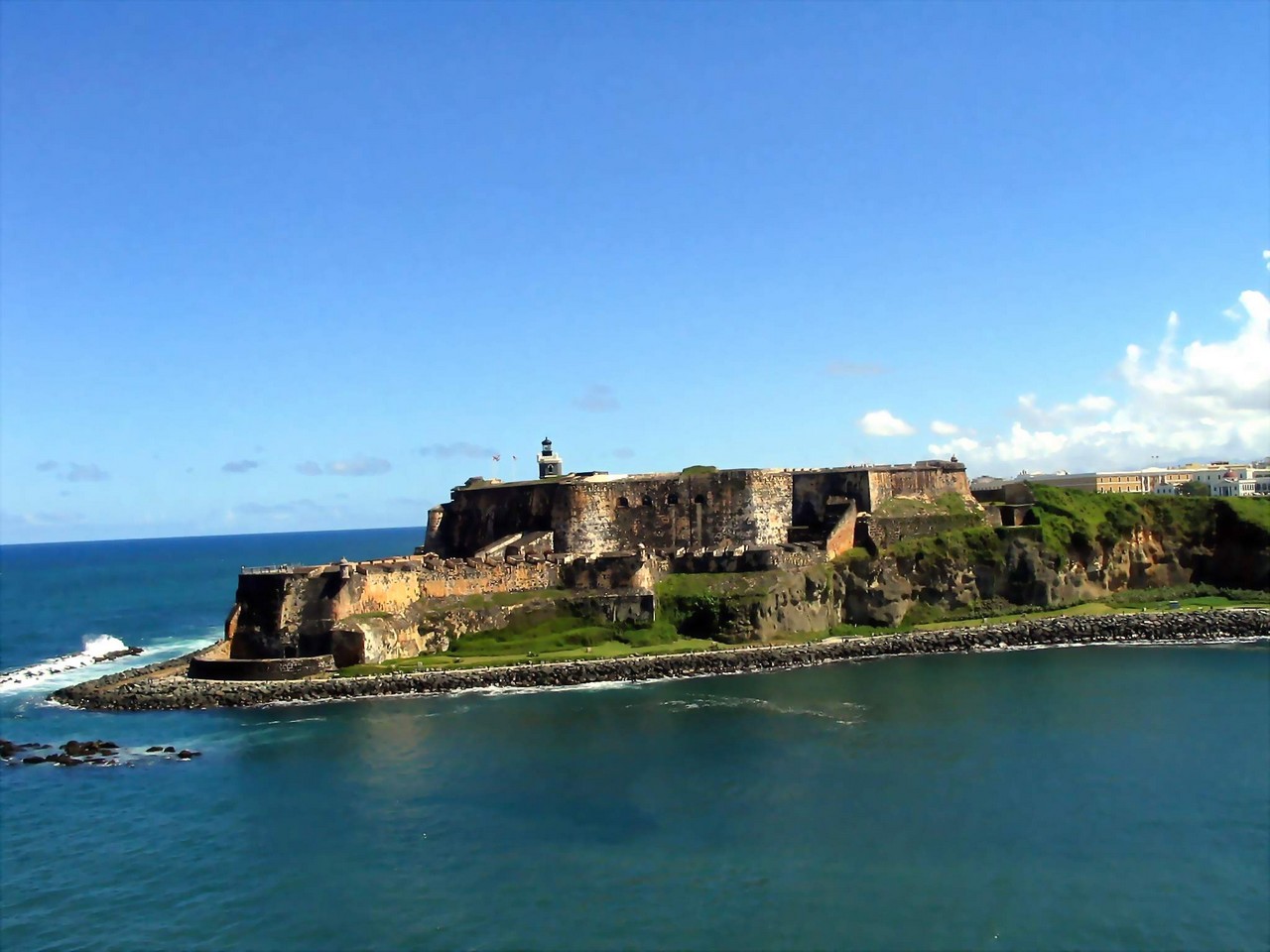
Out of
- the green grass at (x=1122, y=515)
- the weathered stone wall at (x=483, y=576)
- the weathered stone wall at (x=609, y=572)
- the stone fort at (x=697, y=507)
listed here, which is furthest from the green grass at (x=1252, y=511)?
the weathered stone wall at (x=483, y=576)

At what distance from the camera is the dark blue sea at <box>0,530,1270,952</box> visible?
18609 mm

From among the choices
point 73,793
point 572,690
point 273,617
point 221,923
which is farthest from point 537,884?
point 273,617

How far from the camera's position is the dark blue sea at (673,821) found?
733 inches

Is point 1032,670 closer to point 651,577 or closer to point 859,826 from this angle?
point 651,577

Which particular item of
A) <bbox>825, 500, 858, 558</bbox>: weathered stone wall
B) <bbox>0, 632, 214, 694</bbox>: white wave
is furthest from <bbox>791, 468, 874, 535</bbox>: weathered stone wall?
<bbox>0, 632, 214, 694</bbox>: white wave

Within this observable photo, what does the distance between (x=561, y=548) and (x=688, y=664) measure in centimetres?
1247

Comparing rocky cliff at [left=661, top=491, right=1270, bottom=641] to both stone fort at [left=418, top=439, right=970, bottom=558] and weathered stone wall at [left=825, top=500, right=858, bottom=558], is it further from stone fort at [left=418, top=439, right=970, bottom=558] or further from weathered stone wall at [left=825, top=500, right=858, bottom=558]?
stone fort at [left=418, top=439, right=970, bottom=558]

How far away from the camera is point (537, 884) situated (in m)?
20.2

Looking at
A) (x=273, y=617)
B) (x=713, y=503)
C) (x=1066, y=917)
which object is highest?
(x=713, y=503)

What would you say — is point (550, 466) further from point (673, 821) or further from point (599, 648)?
point (673, 821)

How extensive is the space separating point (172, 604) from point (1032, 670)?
67.2 meters

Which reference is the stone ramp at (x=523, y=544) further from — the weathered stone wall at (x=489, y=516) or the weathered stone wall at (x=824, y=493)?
the weathered stone wall at (x=824, y=493)

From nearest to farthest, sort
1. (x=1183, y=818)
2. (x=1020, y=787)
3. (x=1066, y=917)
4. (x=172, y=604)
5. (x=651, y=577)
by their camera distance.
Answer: (x=1066, y=917), (x=1183, y=818), (x=1020, y=787), (x=651, y=577), (x=172, y=604)

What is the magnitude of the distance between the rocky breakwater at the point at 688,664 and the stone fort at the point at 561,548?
5.83 feet
